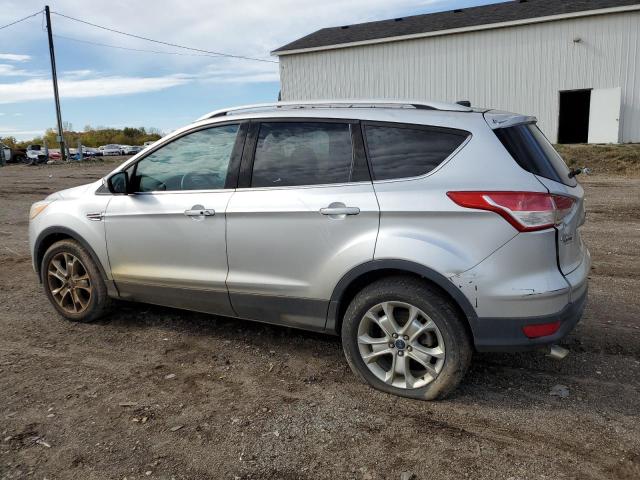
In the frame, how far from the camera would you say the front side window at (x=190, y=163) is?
13.6 ft

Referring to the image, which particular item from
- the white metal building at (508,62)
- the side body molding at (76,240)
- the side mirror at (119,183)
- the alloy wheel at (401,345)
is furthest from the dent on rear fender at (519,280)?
the white metal building at (508,62)

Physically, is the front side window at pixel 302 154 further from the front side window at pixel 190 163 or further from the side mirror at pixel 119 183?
the side mirror at pixel 119 183

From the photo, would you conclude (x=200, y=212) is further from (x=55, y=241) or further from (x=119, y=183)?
(x=55, y=241)

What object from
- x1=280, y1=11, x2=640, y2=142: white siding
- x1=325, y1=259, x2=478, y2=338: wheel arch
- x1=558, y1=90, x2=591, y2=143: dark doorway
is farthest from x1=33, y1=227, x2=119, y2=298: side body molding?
x1=558, y1=90, x2=591, y2=143: dark doorway

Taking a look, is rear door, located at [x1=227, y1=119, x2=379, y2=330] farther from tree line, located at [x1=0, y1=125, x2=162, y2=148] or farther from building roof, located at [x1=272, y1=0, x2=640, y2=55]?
tree line, located at [x1=0, y1=125, x2=162, y2=148]

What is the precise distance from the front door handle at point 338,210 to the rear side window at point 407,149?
10.0 inches

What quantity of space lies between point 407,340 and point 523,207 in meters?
1.05

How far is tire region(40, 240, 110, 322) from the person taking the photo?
15.6ft

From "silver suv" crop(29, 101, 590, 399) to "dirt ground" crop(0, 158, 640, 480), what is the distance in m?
0.37

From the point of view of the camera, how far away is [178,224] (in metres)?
4.18

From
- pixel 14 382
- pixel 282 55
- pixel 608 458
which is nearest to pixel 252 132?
pixel 14 382

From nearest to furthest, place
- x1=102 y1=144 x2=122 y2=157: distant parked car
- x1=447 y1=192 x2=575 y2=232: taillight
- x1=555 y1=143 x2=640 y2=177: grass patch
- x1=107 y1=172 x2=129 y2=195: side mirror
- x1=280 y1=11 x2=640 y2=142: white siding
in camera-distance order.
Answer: x1=447 y1=192 x2=575 y2=232: taillight < x1=107 y1=172 x2=129 y2=195: side mirror < x1=555 y1=143 x2=640 y2=177: grass patch < x1=280 y1=11 x2=640 y2=142: white siding < x1=102 y1=144 x2=122 y2=157: distant parked car

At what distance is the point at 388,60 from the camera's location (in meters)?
27.4

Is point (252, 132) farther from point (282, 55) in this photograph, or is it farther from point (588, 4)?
point (282, 55)
